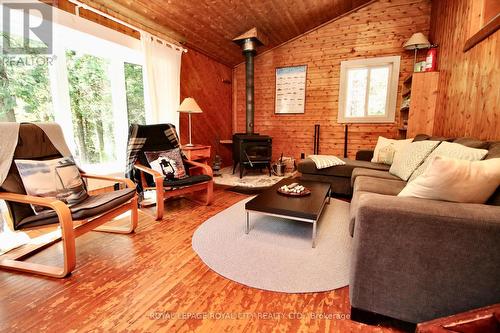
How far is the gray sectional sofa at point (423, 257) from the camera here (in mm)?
1023

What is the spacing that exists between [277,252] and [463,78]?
105 inches

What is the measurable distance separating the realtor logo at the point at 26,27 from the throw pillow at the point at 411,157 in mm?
3686

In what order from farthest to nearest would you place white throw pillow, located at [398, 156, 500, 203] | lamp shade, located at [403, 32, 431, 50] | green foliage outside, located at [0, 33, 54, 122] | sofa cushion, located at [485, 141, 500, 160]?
lamp shade, located at [403, 32, 431, 50]
green foliage outside, located at [0, 33, 54, 122]
sofa cushion, located at [485, 141, 500, 160]
white throw pillow, located at [398, 156, 500, 203]

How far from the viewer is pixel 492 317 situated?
0.95 meters

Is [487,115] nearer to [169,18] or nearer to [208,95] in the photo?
[169,18]

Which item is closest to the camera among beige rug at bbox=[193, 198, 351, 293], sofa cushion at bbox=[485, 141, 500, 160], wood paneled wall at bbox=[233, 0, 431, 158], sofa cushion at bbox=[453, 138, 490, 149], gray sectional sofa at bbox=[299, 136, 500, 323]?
gray sectional sofa at bbox=[299, 136, 500, 323]

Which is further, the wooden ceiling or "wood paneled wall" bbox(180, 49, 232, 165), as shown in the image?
"wood paneled wall" bbox(180, 49, 232, 165)

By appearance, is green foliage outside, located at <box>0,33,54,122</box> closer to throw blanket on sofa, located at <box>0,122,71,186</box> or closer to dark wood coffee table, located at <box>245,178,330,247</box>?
throw blanket on sofa, located at <box>0,122,71,186</box>

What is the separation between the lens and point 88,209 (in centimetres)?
170

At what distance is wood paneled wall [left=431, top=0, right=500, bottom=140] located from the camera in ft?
6.61

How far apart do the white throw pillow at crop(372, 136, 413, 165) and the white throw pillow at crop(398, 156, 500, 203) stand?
7.12ft

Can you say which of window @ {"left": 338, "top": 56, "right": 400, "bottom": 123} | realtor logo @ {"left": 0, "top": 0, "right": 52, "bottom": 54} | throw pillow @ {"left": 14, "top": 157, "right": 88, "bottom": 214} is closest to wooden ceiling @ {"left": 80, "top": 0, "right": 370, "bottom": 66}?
realtor logo @ {"left": 0, "top": 0, "right": 52, "bottom": 54}

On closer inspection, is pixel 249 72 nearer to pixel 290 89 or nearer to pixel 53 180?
pixel 290 89

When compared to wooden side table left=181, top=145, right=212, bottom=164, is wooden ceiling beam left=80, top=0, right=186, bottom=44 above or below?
above
